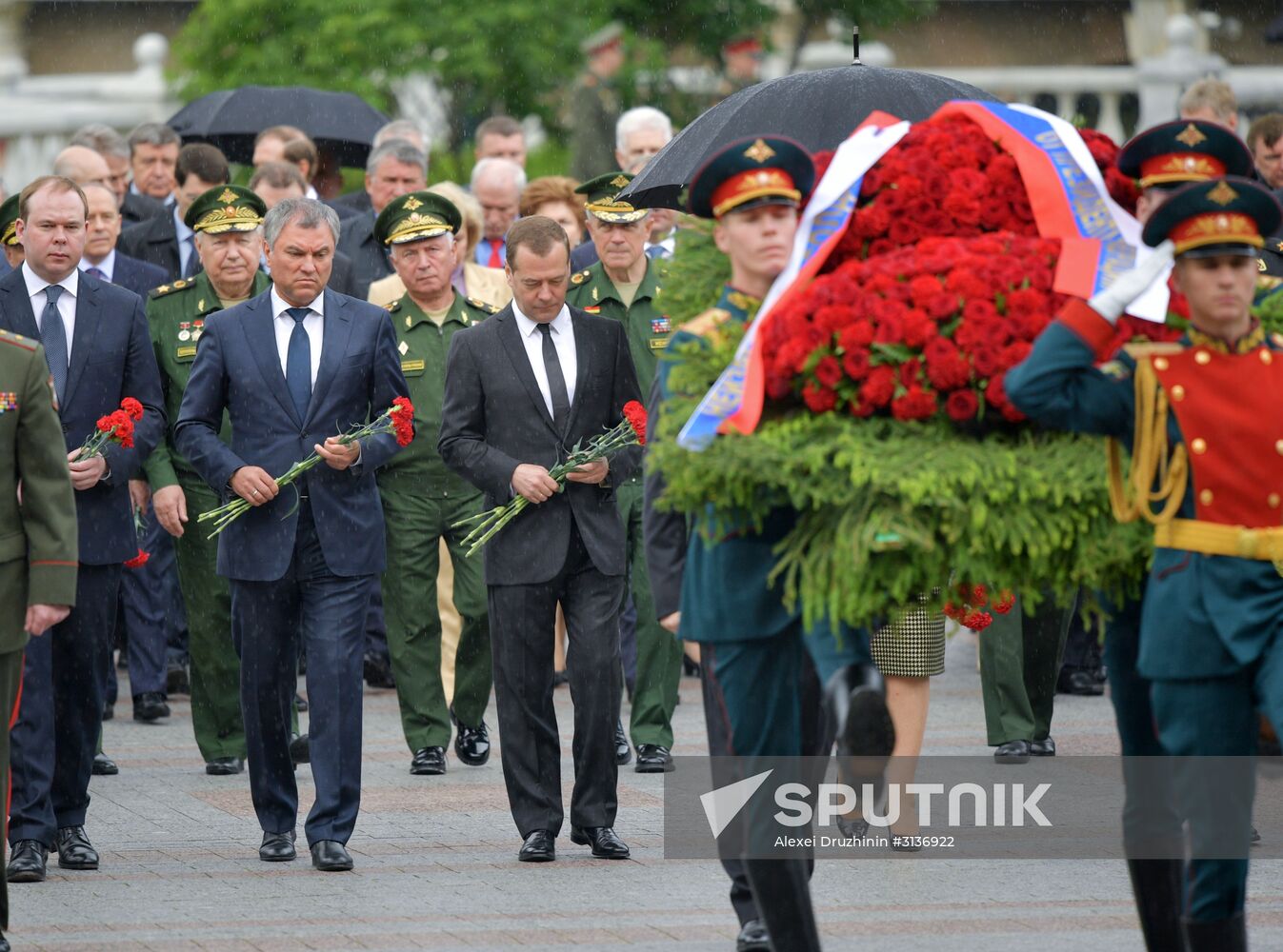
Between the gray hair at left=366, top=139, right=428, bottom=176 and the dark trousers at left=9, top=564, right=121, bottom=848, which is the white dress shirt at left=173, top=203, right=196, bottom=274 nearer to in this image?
the gray hair at left=366, top=139, right=428, bottom=176

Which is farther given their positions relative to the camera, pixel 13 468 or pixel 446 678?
pixel 446 678

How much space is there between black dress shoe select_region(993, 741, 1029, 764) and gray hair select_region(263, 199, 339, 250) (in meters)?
3.64

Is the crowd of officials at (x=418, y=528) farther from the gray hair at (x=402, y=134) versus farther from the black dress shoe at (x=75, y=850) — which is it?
the gray hair at (x=402, y=134)

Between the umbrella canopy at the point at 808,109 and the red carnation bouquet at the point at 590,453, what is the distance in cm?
98

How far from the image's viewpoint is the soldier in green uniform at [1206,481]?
243 inches

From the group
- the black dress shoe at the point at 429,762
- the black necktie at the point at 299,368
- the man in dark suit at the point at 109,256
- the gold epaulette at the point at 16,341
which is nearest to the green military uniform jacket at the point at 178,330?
the man in dark suit at the point at 109,256

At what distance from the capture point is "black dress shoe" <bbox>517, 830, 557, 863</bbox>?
870 centimetres

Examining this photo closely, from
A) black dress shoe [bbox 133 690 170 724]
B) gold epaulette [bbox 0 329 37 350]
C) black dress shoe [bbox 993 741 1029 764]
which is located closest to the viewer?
gold epaulette [bbox 0 329 37 350]

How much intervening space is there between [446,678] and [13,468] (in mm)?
4817

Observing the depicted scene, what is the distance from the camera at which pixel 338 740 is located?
8742 millimetres

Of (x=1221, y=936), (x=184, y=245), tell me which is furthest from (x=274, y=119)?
(x=1221, y=936)

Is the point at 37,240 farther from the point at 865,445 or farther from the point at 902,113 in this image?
the point at 865,445

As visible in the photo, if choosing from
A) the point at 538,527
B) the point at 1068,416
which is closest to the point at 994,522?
the point at 1068,416

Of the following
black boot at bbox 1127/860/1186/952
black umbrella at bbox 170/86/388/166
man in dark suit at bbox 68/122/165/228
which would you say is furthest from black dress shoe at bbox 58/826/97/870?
black umbrella at bbox 170/86/388/166
